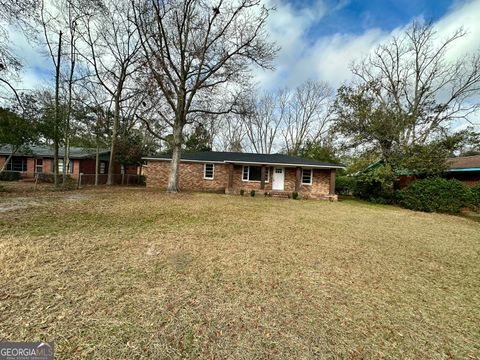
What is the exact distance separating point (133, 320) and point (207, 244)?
2.59m

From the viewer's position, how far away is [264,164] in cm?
1628

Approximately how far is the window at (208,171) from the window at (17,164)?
18.4 m

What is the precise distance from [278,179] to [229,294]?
49.0ft

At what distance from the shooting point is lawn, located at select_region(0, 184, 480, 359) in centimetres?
212

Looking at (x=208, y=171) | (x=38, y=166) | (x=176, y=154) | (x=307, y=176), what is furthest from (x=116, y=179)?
(x=307, y=176)

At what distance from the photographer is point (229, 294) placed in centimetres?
297

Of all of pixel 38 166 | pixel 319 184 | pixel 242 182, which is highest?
pixel 38 166

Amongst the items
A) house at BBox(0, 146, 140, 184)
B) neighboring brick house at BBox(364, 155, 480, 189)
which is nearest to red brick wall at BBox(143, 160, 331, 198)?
neighboring brick house at BBox(364, 155, 480, 189)

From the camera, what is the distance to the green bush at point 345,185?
2011cm

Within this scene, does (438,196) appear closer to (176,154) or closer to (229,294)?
(229,294)

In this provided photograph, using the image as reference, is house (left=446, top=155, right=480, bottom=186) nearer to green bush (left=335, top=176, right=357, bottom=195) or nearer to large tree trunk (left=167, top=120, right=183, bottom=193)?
green bush (left=335, top=176, right=357, bottom=195)

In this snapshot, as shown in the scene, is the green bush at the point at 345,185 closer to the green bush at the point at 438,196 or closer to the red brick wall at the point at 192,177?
the green bush at the point at 438,196

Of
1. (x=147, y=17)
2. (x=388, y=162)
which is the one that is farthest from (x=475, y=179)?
(x=147, y=17)

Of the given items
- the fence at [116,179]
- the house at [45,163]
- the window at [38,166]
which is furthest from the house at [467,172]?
the window at [38,166]
